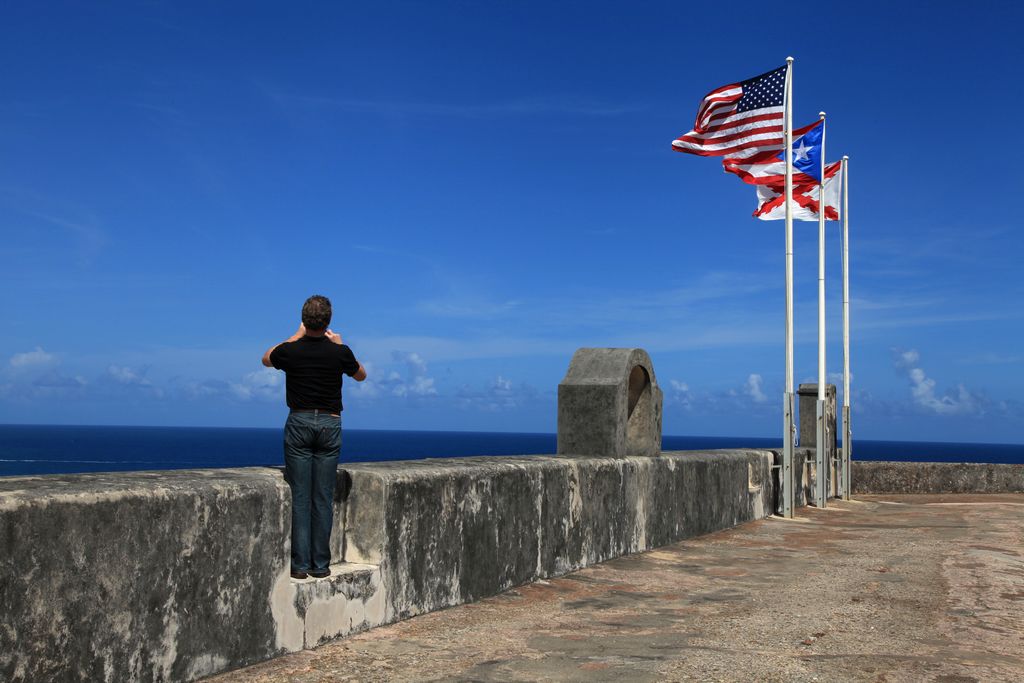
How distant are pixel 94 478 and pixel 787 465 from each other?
1101 centimetres

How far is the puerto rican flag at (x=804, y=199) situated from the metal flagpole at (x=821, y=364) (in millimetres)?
277

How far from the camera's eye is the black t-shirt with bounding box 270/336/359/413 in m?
5.47

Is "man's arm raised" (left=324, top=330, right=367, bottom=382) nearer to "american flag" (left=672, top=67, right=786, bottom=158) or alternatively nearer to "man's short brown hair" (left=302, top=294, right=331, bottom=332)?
"man's short brown hair" (left=302, top=294, right=331, bottom=332)

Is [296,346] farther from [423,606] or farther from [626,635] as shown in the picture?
[626,635]

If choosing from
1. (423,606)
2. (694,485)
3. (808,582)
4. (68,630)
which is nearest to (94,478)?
(68,630)

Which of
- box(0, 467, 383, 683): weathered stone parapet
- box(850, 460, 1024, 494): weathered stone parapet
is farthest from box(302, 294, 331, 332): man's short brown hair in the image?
box(850, 460, 1024, 494): weathered stone parapet

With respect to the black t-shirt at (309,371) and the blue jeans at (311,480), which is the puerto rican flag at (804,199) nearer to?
the black t-shirt at (309,371)

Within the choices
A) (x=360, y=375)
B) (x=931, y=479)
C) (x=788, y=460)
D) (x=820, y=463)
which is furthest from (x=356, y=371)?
(x=931, y=479)

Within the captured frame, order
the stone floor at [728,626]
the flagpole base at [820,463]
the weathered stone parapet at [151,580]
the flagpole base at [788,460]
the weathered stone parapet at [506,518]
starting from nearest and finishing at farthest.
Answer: the weathered stone parapet at [151,580] → the stone floor at [728,626] → the weathered stone parapet at [506,518] → the flagpole base at [788,460] → the flagpole base at [820,463]

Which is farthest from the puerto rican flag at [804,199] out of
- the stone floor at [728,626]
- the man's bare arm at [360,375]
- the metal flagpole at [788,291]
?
the man's bare arm at [360,375]

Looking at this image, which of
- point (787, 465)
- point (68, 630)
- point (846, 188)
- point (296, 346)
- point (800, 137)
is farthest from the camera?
point (846, 188)

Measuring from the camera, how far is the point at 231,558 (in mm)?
4891

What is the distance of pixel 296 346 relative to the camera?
217 inches

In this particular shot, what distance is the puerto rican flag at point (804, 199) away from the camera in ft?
53.5
